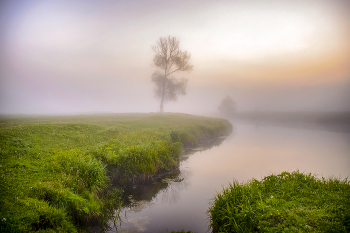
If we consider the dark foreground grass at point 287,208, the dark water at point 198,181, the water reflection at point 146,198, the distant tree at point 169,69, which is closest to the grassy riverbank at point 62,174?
the water reflection at point 146,198

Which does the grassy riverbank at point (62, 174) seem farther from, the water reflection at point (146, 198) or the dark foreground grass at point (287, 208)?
the dark foreground grass at point (287, 208)

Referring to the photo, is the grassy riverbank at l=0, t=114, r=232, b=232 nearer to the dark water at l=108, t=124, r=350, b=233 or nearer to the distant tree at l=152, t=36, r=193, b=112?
the dark water at l=108, t=124, r=350, b=233

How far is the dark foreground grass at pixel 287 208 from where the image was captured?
4758 mm

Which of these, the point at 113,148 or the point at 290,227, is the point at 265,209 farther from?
the point at 113,148

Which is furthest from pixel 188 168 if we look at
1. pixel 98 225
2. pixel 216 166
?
pixel 98 225

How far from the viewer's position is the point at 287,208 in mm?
5605

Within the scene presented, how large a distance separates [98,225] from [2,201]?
10.8 feet

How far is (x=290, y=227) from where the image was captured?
4.73m

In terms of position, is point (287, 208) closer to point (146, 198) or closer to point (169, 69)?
point (146, 198)

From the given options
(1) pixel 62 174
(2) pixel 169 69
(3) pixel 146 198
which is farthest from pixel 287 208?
(2) pixel 169 69

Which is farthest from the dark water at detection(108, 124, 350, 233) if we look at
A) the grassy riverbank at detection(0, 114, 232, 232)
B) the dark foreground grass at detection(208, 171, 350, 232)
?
the dark foreground grass at detection(208, 171, 350, 232)

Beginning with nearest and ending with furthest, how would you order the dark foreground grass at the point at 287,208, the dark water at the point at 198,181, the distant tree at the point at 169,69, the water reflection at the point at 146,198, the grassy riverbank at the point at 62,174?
the dark foreground grass at the point at 287,208 → the grassy riverbank at the point at 62,174 → the water reflection at the point at 146,198 → the dark water at the point at 198,181 → the distant tree at the point at 169,69

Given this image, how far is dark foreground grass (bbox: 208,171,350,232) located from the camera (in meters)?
4.76

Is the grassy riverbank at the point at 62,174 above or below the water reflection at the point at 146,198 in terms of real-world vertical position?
above
